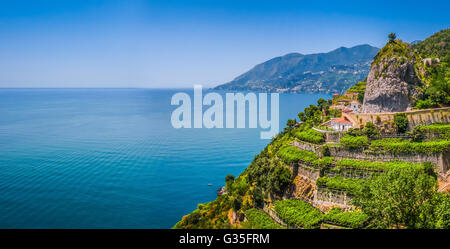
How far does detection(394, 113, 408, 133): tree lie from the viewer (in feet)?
75.3

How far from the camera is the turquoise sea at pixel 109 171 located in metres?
33.2

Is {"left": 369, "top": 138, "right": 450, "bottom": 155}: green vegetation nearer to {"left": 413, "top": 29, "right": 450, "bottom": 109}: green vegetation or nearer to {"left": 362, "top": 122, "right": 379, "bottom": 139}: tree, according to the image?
{"left": 362, "top": 122, "right": 379, "bottom": 139}: tree

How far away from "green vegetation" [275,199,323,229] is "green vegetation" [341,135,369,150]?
228 inches

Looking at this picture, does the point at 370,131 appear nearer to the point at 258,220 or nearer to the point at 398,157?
the point at 398,157

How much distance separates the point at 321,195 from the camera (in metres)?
21.5

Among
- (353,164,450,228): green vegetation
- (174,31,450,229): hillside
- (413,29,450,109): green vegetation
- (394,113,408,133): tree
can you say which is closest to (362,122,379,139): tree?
(174,31,450,229): hillside

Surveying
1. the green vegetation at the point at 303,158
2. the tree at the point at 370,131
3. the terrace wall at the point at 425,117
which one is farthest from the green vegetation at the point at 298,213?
the terrace wall at the point at 425,117

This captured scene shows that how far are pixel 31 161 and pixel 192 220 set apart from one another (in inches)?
1297

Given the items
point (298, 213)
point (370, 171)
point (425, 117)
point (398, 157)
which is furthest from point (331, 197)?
point (425, 117)

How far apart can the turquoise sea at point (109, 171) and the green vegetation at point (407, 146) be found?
72.9 ft

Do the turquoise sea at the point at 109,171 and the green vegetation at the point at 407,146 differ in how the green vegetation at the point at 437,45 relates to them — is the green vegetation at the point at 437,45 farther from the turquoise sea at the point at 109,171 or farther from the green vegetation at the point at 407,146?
the turquoise sea at the point at 109,171

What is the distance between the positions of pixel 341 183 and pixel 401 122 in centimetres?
741

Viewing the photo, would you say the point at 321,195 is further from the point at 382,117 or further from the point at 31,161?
the point at 31,161

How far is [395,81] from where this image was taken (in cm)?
2714
